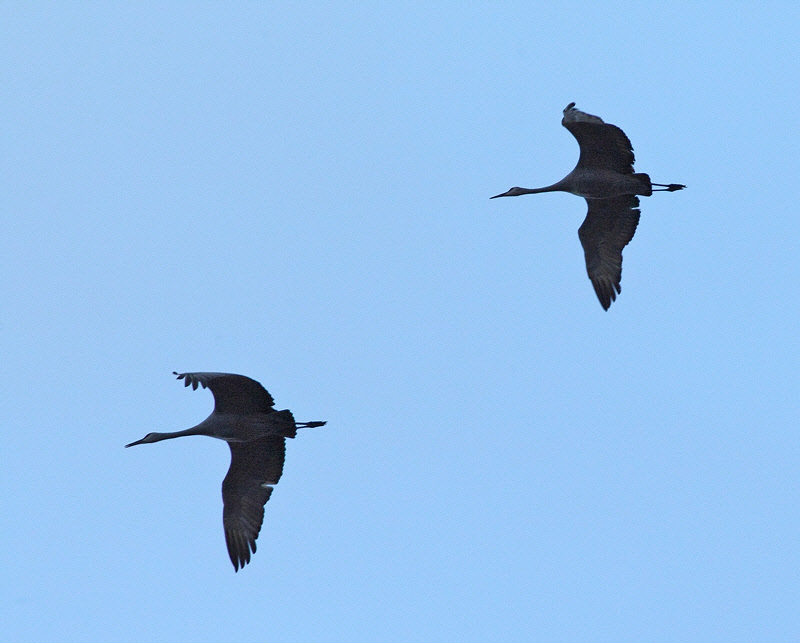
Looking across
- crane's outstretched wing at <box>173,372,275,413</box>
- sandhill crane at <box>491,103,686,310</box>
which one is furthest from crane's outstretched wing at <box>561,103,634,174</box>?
crane's outstretched wing at <box>173,372,275,413</box>

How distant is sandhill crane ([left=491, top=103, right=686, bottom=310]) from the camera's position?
19.8m

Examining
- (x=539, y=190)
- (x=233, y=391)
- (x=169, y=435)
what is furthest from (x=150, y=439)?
(x=539, y=190)

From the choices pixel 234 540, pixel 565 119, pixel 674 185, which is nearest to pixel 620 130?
pixel 565 119

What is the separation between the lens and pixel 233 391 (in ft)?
58.4

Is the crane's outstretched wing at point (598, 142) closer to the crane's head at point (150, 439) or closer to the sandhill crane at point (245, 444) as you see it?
the sandhill crane at point (245, 444)

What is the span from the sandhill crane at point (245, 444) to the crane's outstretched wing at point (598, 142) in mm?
5946

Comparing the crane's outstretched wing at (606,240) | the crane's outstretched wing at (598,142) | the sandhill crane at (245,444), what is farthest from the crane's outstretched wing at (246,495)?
the crane's outstretched wing at (598,142)

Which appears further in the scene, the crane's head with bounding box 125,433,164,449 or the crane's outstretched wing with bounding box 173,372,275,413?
the crane's head with bounding box 125,433,164,449

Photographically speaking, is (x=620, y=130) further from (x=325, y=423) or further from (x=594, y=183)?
Answer: (x=325, y=423)

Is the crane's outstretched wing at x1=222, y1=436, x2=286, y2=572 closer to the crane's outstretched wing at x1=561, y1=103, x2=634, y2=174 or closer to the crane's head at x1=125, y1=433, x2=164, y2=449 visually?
the crane's head at x1=125, y1=433, x2=164, y2=449

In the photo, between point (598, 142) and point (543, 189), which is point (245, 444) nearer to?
point (543, 189)

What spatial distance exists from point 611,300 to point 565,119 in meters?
3.20

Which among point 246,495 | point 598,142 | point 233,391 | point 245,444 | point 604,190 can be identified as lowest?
point 246,495

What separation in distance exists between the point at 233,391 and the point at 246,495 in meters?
2.05
